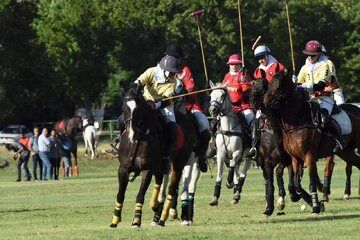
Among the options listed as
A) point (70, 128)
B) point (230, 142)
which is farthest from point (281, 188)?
point (70, 128)

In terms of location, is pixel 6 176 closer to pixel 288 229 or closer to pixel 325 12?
pixel 288 229

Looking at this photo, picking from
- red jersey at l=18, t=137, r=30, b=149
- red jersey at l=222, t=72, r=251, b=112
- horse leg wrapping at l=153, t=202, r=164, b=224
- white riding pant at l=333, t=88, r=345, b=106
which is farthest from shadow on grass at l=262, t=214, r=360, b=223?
red jersey at l=18, t=137, r=30, b=149

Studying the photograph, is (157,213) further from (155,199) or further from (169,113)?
(169,113)

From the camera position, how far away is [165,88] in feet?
67.3

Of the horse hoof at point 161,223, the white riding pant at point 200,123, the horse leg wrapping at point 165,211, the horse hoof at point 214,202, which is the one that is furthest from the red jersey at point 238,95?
the horse hoof at point 161,223

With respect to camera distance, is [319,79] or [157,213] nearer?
[157,213]

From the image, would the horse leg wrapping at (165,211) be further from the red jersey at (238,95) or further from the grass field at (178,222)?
the red jersey at (238,95)

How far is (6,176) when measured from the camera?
2041 inches

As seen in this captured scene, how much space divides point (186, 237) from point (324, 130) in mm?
5057

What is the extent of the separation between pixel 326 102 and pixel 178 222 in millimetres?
3482

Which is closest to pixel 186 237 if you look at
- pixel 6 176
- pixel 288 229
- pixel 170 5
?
pixel 288 229

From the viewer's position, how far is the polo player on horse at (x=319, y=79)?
72.2 ft

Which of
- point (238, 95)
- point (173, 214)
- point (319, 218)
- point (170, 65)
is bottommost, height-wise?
point (319, 218)

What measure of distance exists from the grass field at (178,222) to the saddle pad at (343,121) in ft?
4.49
